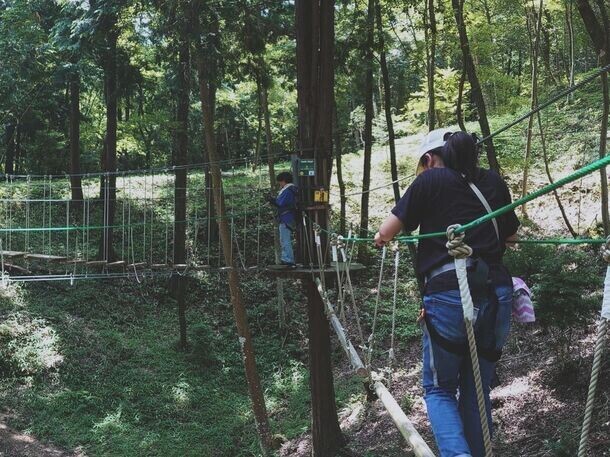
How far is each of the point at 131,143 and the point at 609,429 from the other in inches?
445

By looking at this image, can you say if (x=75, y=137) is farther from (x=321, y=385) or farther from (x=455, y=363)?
(x=455, y=363)

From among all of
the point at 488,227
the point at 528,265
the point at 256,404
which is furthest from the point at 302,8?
the point at 256,404

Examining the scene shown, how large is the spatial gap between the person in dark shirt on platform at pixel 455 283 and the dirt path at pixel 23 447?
5.02 m

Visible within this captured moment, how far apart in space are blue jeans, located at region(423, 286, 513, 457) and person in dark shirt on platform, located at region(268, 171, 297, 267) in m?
2.51

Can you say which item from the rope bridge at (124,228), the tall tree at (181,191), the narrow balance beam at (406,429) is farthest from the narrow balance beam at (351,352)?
the rope bridge at (124,228)

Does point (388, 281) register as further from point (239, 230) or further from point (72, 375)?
point (72, 375)

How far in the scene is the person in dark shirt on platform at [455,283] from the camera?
124 centimetres

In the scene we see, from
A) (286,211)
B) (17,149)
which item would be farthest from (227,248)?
(17,149)

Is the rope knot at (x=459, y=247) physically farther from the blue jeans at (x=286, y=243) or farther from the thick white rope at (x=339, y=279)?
the blue jeans at (x=286, y=243)

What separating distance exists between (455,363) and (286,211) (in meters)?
2.79

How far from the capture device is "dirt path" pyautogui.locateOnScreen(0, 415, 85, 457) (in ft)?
17.0

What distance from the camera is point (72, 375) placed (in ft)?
21.7

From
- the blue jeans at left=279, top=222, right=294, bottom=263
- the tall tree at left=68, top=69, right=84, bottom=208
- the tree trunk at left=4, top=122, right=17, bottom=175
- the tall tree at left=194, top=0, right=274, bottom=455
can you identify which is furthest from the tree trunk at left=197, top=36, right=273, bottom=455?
the tree trunk at left=4, top=122, right=17, bottom=175

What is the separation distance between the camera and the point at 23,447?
5.30 metres
